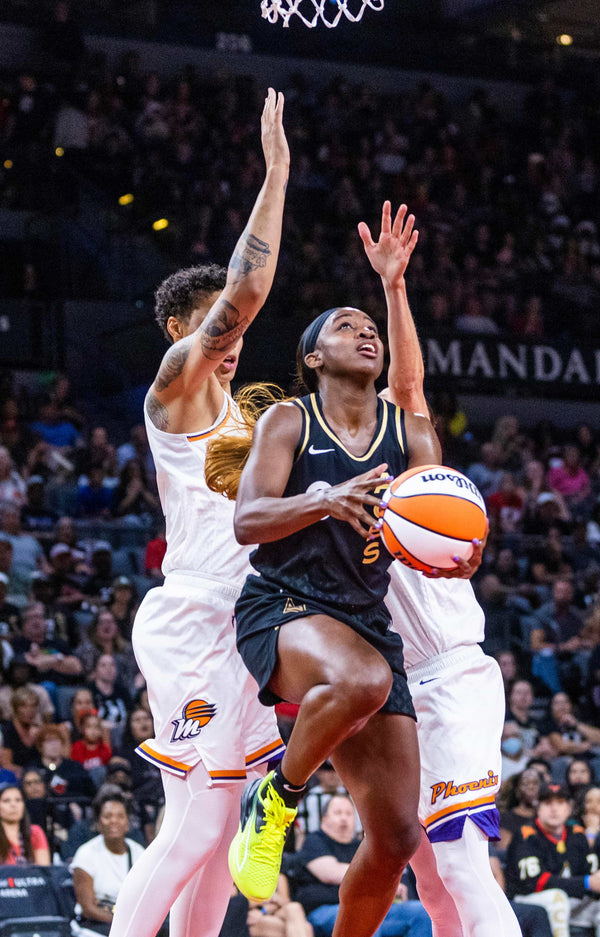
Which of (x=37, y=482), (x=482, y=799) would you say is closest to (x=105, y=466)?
(x=37, y=482)

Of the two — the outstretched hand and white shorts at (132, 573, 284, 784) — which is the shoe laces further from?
the outstretched hand

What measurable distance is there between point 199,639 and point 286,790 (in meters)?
0.88

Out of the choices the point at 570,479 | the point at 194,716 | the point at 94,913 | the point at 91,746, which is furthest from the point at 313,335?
the point at 570,479

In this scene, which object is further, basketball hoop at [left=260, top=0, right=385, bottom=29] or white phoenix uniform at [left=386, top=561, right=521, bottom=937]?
basketball hoop at [left=260, top=0, right=385, bottom=29]

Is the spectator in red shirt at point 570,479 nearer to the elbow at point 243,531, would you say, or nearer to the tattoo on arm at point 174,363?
the tattoo on arm at point 174,363

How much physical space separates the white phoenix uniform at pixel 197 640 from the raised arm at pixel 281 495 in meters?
0.72

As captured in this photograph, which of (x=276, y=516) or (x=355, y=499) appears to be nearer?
(x=355, y=499)

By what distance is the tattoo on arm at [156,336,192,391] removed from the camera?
17.2ft

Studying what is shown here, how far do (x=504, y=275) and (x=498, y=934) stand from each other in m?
16.2

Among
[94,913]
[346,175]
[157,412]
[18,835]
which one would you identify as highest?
[346,175]

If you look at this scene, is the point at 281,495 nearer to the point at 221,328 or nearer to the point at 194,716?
the point at 221,328

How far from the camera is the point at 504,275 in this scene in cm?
2020

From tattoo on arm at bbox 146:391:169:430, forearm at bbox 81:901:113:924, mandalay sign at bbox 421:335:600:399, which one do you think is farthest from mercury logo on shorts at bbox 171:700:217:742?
mandalay sign at bbox 421:335:600:399

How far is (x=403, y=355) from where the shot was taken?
18.4 ft
